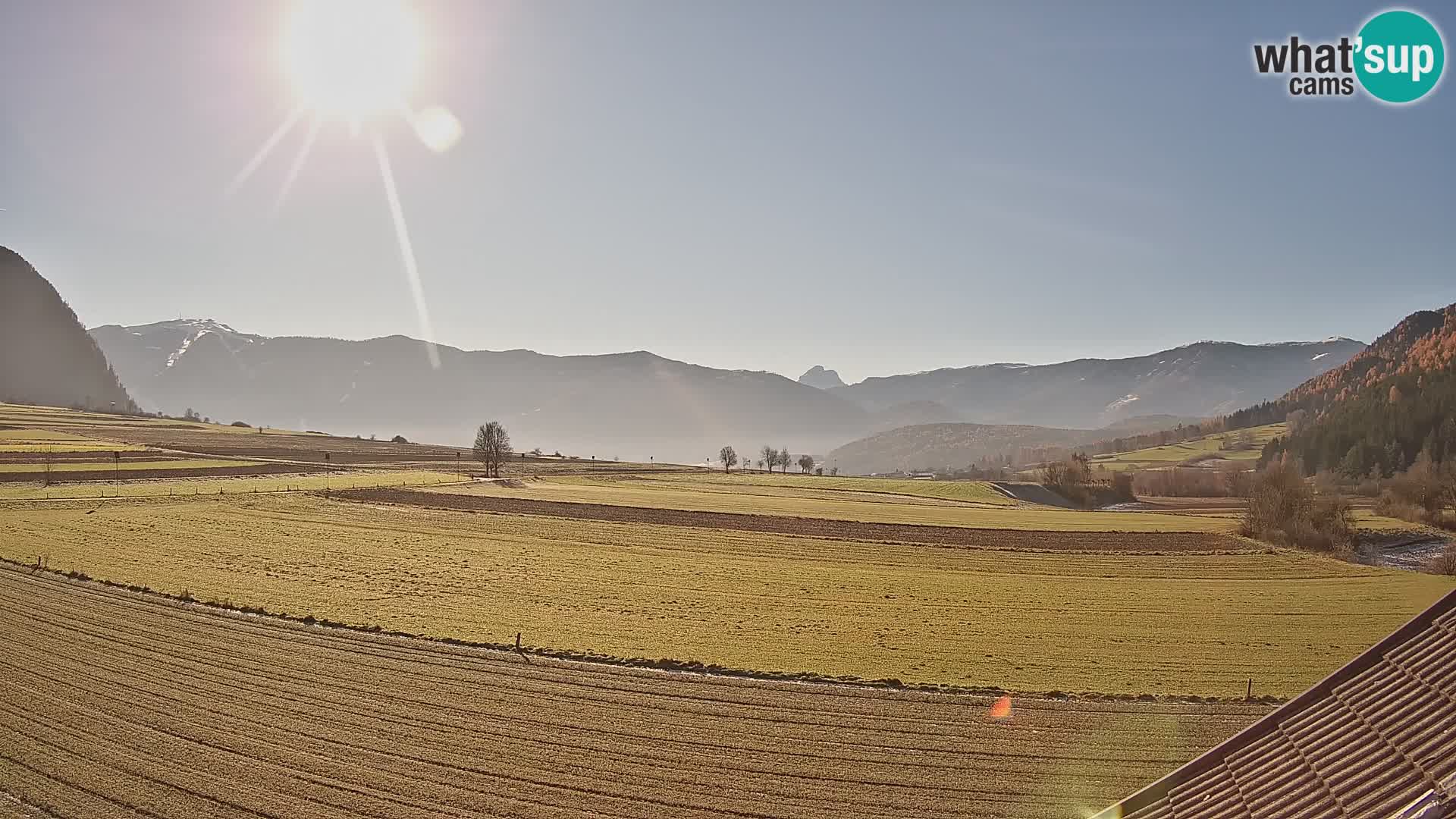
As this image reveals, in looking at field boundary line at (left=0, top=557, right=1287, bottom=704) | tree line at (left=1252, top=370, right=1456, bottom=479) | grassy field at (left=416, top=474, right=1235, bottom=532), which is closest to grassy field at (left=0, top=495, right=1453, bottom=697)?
field boundary line at (left=0, top=557, right=1287, bottom=704)

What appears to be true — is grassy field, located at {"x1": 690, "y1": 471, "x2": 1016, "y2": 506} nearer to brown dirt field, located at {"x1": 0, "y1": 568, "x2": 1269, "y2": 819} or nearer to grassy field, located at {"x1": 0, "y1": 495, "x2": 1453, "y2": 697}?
grassy field, located at {"x1": 0, "y1": 495, "x2": 1453, "y2": 697}

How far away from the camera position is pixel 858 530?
6750 centimetres

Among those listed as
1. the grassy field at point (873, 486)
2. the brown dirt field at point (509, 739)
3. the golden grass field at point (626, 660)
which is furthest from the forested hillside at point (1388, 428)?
the brown dirt field at point (509, 739)

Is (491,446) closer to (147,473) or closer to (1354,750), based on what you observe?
(147,473)

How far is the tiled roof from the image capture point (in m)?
5.77

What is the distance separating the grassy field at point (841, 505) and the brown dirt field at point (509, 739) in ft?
174

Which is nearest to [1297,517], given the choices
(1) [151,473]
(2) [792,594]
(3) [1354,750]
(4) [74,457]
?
(2) [792,594]

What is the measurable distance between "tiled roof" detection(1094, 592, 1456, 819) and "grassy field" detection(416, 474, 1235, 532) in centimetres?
6708

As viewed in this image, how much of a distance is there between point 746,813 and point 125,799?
42.5 ft

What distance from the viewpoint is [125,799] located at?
15.9 m

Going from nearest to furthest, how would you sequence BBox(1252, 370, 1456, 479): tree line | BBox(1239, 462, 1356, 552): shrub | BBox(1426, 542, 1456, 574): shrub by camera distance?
BBox(1426, 542, 1456, 574): shrub < BBox(1239, 462, 1356, 552): shrub < BBox(1252, 370, 1456, 479): tree line

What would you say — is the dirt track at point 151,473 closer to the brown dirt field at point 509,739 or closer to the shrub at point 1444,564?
the brown dirt field at point 509,739

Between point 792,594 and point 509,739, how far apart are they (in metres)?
21.9

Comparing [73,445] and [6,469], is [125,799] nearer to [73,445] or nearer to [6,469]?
[6,469]
